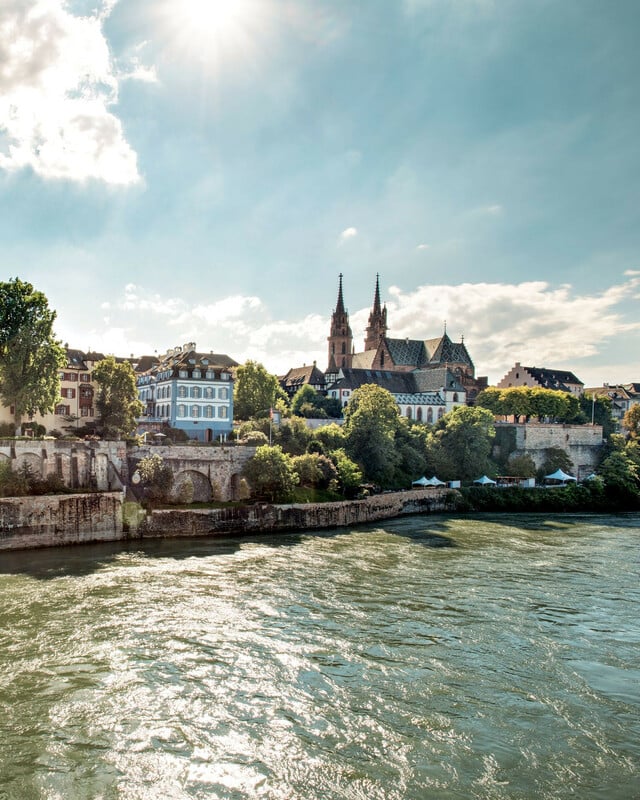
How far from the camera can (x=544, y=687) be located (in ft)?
53.9

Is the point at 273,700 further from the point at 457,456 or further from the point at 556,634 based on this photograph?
the point at 457,456

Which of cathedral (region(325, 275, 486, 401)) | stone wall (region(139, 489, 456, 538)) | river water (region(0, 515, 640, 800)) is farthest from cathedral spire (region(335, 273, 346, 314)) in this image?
river water (region(0, 515, 640, 800))

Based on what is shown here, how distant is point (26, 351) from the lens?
4284 centimetres

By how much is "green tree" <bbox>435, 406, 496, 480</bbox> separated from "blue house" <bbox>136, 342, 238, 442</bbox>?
22868mm

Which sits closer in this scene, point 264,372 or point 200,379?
point 200,379

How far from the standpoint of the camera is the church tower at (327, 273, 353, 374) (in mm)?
108562

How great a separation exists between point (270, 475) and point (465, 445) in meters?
28.3

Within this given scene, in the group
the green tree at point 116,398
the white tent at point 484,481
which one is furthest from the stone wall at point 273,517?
the green tree at point 116,398

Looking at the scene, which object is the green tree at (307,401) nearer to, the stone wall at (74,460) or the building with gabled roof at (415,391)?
the building with gabled roof at (415,391)

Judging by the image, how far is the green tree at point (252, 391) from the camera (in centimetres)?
7000

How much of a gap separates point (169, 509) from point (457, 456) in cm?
3574

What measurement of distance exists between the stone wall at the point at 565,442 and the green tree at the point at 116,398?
4317 centimetres

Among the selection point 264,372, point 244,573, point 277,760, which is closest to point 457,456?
point 264,372

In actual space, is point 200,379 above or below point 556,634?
above
